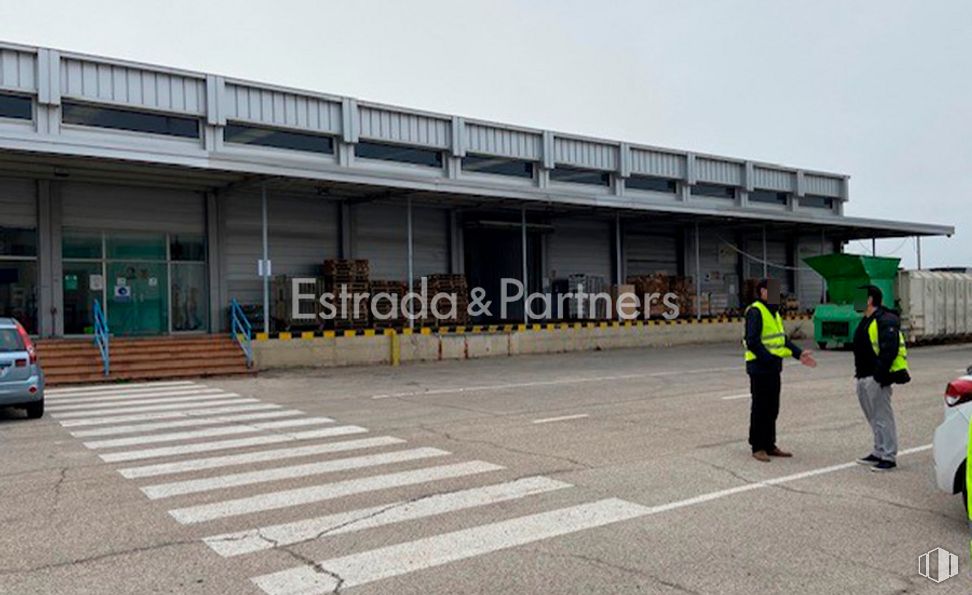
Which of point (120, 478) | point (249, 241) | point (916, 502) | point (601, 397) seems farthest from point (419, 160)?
point (916, 502)

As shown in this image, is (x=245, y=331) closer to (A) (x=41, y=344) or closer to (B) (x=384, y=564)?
(A) (x=41, y=344)

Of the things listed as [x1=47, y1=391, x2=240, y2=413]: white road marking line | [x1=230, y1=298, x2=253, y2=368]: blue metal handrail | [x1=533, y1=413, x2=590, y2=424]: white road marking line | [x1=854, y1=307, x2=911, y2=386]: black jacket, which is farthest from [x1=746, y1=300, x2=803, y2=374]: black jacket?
[x1=230, y1=298, x2=253, y2=368]: blue metal handrail

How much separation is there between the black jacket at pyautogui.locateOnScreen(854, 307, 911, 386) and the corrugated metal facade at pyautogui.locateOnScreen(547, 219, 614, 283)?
2409 centimetres

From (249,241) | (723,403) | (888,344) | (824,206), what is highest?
(824,206)

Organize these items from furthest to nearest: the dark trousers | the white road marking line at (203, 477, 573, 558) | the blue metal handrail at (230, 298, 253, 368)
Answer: the blue metal handrail at (230, 298, 253, 368)
the dark trousers
the white road marking line at (203, 477, 573, 558)

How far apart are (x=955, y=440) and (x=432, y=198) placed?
21.6 m

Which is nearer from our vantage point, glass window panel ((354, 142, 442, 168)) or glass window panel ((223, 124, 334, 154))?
glass window panel ((223, 124, 334, 154))

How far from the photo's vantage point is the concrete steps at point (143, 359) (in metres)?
18.5

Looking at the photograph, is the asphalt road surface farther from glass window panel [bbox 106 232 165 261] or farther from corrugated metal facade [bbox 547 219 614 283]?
corrugated metal facade [bbox 547 219 614 283]

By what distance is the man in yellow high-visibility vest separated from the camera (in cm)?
857

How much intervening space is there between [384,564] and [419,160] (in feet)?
82.3

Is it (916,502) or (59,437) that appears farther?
(59,437)

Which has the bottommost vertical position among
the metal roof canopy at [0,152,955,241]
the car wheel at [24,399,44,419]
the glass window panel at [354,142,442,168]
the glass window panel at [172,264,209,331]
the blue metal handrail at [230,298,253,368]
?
the car wheel at [24,399,44,419]

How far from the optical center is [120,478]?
26.7 feet
